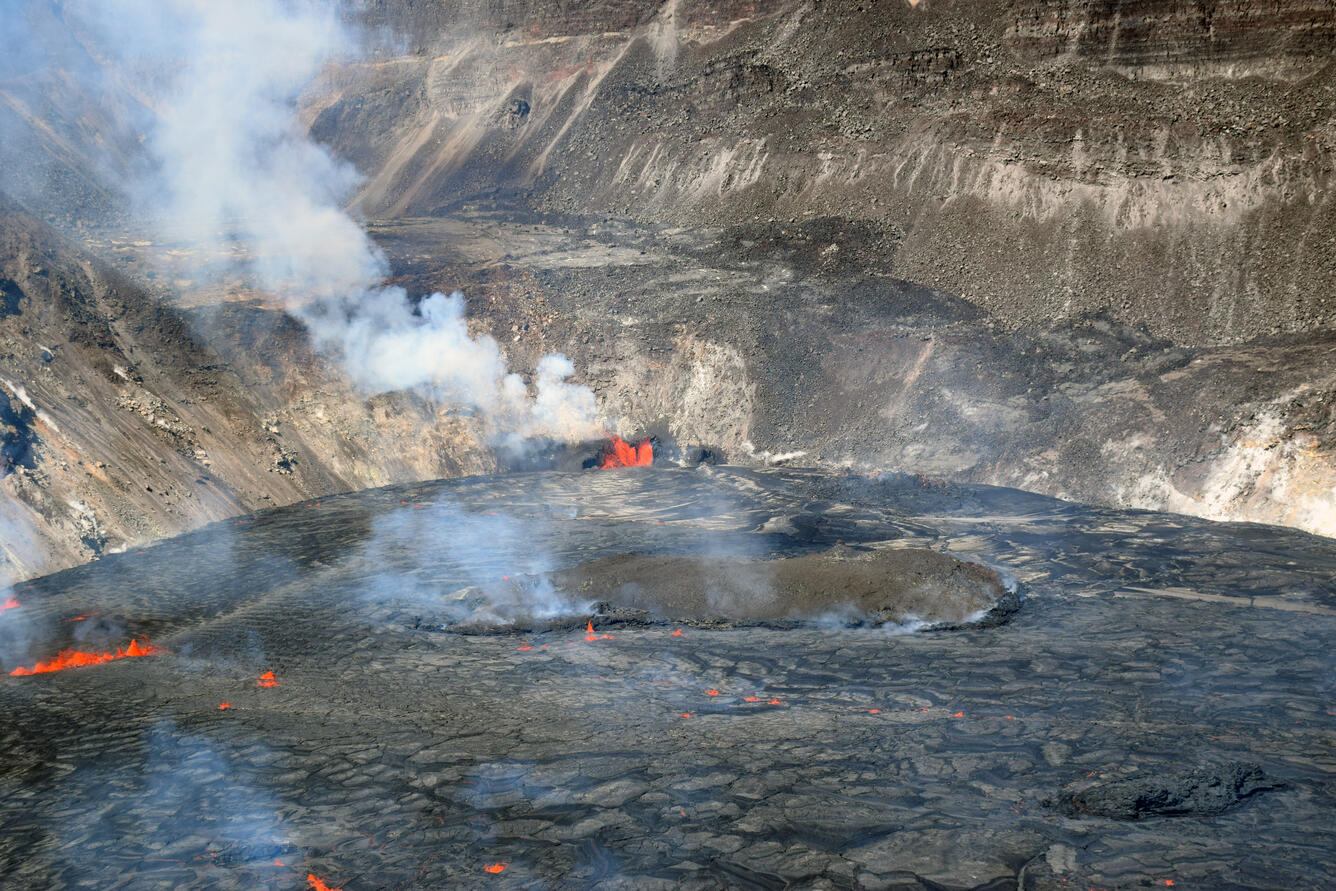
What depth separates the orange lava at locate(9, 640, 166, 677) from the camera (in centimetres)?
1215

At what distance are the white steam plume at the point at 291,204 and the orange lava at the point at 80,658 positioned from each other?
12505 mm

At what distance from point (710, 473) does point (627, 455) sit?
8.75ft

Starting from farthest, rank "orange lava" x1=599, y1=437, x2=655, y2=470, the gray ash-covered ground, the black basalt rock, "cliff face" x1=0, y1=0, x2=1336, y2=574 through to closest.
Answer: "orange lava" x1=599, y1=437, x2=655, y2=470
"cliff face" x1=0, y1=0, x2=1336, y2=574
the black basalt rock
the gray ash-covered ground

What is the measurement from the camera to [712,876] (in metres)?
7.06

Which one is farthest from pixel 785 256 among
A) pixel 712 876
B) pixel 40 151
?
pixel 40 151

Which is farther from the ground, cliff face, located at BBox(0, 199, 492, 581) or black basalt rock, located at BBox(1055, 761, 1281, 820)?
cliff face, located at BBox(0, 199, 492, 581)

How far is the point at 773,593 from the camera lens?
14.1 metres

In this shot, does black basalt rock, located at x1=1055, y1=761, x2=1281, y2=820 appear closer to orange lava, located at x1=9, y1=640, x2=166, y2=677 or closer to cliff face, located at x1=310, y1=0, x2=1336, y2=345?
orange lava, located at x1=9, y1=640, x2=166, y2=677

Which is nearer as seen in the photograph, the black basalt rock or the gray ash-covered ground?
the gray ash-covered ground

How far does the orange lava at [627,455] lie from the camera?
2417cm

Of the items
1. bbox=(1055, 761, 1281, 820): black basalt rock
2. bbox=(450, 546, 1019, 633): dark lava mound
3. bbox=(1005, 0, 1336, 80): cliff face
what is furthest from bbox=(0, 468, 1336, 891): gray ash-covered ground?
bbox=(1005, 0, 1336, 80): cliff face

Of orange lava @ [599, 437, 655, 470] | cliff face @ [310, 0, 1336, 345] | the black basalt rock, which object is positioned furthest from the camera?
cliff face @ [310, 0, 1336, 345]

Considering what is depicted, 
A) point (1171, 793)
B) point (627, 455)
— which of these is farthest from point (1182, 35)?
point (1171, 793)

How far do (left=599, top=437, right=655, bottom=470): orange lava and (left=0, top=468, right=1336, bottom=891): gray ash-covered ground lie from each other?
24.4 feet
